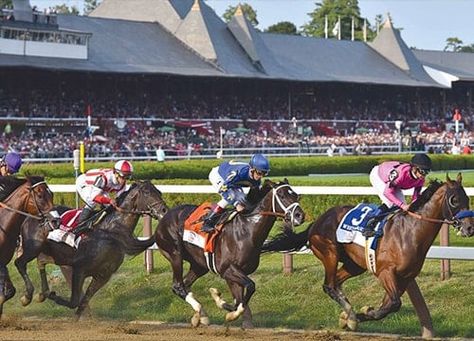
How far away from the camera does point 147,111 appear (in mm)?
48219

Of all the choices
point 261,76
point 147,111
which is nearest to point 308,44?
point 261,76

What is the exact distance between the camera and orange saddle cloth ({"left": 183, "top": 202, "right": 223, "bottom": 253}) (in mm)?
9992

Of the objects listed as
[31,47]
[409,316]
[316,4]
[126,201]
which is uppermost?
[316,4]

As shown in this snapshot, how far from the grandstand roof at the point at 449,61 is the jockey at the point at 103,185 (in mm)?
55792

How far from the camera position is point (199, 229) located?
10172 mm

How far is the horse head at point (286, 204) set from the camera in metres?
9.11

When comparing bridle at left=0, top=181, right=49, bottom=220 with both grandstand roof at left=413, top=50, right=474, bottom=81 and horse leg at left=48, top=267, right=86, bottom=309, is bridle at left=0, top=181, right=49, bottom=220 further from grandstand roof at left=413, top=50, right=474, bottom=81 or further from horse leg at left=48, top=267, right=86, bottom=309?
grandstand roof at left=413, top=50, right=474, bottom=81

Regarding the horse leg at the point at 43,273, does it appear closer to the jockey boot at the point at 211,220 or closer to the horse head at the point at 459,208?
the jockey boot at the point at 211,220

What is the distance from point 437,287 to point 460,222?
209cm

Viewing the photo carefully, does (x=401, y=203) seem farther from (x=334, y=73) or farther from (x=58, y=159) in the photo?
(x=334, y=73)

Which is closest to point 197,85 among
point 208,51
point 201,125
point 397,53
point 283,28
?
point 208,51

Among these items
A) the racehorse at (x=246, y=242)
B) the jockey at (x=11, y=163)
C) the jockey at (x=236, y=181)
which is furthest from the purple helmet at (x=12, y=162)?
the jockey at (x=236, y=181)

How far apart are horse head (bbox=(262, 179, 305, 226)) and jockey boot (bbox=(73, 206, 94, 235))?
2.38 m

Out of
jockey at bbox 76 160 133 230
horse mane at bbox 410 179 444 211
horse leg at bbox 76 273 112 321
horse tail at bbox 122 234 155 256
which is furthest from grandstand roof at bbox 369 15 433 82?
horse mane at bbox 410 179 444 211
